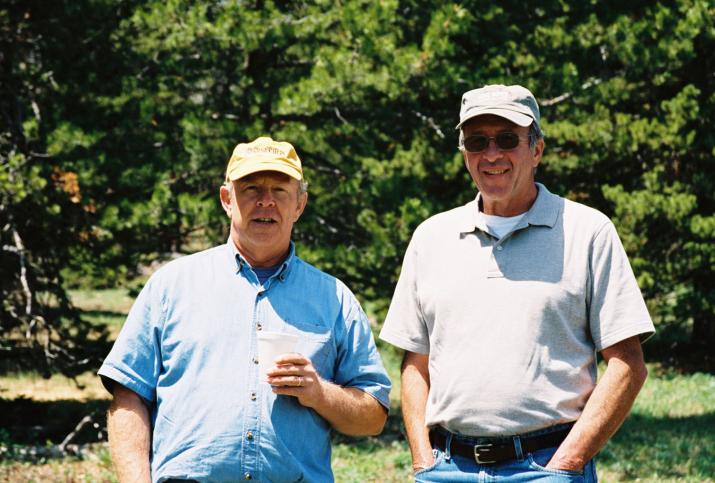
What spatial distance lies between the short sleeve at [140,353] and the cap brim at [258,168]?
0.48m

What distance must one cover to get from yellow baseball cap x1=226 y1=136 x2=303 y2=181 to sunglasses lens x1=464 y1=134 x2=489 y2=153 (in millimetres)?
708

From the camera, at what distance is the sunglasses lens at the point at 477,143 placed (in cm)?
375

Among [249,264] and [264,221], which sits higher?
[264,221]

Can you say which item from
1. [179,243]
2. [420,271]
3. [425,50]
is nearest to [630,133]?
[425,50]

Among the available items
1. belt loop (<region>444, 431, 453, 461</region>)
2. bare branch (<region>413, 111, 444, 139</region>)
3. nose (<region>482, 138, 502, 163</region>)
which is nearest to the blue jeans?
belt loop (<region>444, 431, 453, 461</region>)

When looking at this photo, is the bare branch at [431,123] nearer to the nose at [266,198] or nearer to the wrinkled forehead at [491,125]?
the wrinkled forehead at [491,125]

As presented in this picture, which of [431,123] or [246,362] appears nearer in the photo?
[246,362]

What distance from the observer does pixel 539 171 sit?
12992 mm

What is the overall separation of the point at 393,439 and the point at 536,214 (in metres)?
8.43

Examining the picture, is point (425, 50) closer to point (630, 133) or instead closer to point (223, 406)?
point (630, 133)

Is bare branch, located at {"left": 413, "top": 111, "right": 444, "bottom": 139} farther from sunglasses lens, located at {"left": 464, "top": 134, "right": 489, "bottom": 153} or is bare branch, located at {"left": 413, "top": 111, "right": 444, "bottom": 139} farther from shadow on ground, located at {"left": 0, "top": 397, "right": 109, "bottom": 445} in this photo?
sunglasses lens, located at {"left": 464, "top": 134, "right": 489, "bottom": 153}

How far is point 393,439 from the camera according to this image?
11.7 m

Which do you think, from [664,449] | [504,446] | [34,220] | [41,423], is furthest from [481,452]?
[41,423]

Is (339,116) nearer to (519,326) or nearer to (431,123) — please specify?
(431,123)
